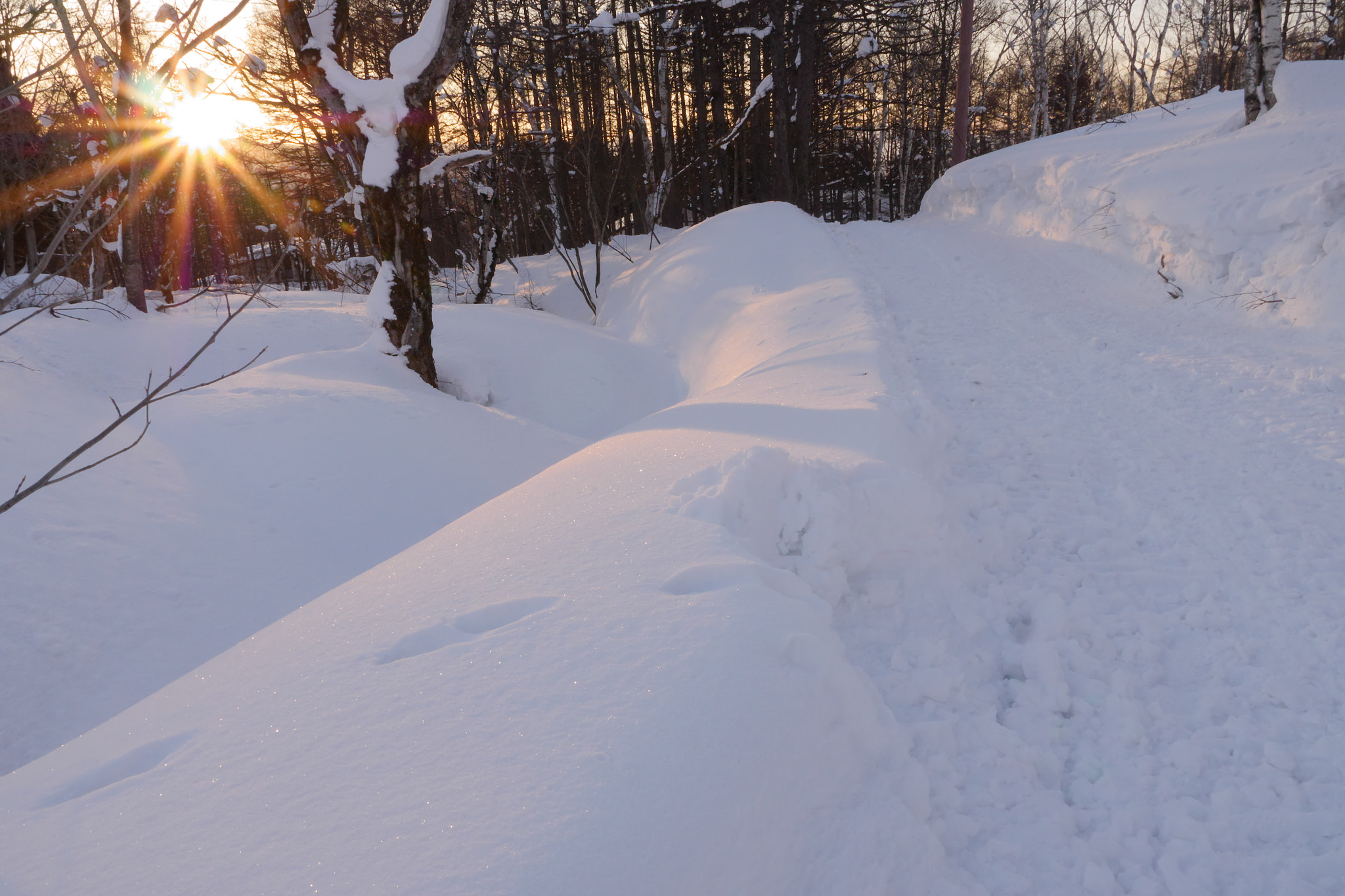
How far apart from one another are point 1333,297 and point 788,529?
524 centimetres

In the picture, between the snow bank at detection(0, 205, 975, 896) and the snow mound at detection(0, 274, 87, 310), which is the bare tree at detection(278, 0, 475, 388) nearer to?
the snow mound at detection(0, 274, 87, 310)

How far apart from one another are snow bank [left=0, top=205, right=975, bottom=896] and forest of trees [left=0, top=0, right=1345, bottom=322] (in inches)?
54.0

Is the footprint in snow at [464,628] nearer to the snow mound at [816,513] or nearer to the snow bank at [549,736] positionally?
the snow bank at [549,736]

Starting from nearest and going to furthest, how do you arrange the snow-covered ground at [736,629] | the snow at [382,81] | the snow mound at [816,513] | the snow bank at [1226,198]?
the snow-covered ground at [736,629]
the snow mound at [816,513]
the snow bank at [1226,198]
the snow at [382,81]

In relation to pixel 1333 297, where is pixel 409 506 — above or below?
below

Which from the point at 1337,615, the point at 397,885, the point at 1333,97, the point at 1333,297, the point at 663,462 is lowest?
the point at 1337,615

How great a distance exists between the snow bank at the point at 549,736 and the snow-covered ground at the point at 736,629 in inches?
0.4

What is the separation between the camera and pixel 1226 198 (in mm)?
6676

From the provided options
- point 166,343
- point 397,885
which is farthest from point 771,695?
point 166,343

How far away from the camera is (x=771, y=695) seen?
1.72 meters

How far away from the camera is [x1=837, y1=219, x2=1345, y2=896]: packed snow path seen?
5.89 ft

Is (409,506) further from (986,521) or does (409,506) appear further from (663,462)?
(986,521)

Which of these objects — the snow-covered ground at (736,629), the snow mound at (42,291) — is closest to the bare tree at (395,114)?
the snow-covered ground at (736,629)

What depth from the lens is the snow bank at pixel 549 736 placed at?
1371 millimetres
